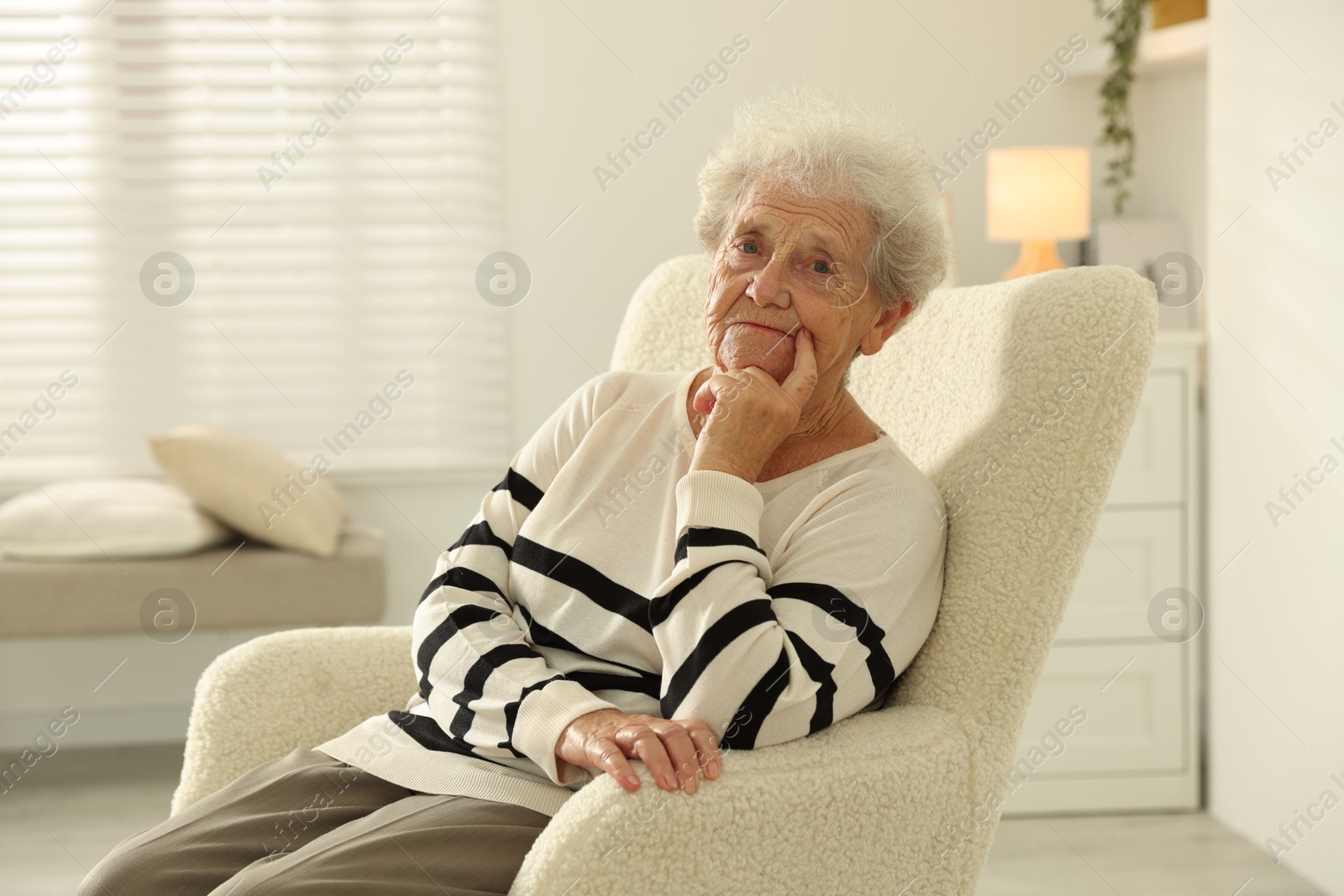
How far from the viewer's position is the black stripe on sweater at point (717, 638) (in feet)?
3.66

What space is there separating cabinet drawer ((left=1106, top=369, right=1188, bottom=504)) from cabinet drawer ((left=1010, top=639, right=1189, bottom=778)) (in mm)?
325

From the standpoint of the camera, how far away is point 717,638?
3.67 feet

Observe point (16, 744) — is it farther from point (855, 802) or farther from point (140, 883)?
point (855, 802)

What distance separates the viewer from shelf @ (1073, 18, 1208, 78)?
258 centimetres

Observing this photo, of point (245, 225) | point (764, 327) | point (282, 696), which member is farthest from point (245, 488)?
point (764, 327)

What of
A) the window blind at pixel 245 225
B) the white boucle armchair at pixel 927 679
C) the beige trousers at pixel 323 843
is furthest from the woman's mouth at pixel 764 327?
the window blind at pixel 245 225

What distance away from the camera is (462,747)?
127 cm

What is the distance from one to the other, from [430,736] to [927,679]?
0.54 m

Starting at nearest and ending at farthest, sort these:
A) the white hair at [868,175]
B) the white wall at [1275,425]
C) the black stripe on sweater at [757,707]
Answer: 1. the black stripe on sweater at [757,707]
2. the white hair at [868,175]
3. the white wall at [1275,425]

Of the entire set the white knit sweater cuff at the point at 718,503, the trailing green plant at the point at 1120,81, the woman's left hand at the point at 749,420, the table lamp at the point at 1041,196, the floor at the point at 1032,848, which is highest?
the trailing green plant at the point at 1120,81

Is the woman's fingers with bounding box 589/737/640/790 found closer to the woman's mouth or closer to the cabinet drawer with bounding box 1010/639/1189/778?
the woman's mouth

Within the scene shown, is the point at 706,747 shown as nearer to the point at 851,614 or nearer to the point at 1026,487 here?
the point at 851,614

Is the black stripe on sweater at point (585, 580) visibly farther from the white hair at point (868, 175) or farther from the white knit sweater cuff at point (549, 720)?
the white hair at point (868, 175)

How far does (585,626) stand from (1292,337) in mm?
1610
